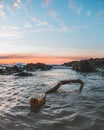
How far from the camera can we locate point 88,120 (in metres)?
9.30

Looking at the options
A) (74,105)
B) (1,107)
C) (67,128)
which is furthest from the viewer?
(74,105)

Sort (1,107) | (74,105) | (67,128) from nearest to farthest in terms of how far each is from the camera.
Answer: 1. (67,128)
2. (1,107)
3. (74,105)

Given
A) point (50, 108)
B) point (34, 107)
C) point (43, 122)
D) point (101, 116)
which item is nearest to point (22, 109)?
point (34, 107)

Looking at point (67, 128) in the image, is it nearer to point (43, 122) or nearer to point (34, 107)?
point (43, 122)

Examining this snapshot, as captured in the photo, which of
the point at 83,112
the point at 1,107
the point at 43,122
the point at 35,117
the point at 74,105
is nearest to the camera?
the point at 43,122

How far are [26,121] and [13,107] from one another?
279 centimetres

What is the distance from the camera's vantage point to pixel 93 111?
10.9 meters

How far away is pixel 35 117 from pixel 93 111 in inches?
124

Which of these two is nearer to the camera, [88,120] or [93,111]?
[88,120]

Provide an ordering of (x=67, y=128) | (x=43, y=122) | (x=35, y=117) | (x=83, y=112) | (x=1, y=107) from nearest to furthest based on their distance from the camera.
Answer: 1. (x=67, y=128)
2. (x=43, y=122)
3. (x=35, y=117)
4. (x=83, y=112)
5. (x=1, y=107)

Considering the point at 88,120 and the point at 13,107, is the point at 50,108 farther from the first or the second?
the point at 88,120

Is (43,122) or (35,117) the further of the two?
(35,117)

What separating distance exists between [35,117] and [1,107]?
8.84ft

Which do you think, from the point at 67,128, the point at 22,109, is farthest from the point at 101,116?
the point at 22,109
